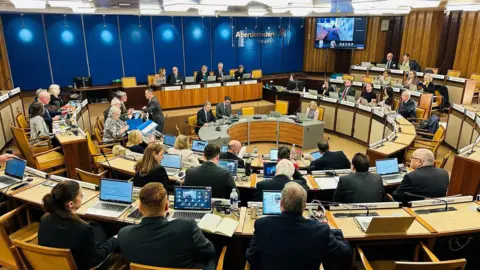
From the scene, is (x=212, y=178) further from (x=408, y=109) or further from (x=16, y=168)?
(x=408, y=109)

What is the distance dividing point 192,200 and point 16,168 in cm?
232

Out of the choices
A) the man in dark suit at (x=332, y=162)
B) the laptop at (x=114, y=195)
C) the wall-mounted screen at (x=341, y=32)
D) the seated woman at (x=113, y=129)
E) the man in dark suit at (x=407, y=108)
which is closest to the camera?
the laptop at (x=114, y=195)

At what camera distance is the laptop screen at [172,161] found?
199 inches

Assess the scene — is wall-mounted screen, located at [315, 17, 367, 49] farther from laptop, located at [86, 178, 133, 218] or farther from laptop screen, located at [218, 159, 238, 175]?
laptop, located at [86, 178, 133, 218]

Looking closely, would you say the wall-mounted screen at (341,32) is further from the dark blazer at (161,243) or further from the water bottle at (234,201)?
the dark blazer at (161,243)

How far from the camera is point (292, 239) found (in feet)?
7.95

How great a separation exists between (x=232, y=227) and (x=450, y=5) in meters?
7.99

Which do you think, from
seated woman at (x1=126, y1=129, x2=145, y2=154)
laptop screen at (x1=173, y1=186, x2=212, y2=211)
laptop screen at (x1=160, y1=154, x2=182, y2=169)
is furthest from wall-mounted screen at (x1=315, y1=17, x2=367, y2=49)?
laptop screen at (x1=173, y1=186, x2=212, y2=211)

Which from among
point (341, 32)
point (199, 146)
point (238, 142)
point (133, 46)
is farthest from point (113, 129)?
point (341, 32)

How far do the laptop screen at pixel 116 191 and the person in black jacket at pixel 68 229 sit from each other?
937 mm

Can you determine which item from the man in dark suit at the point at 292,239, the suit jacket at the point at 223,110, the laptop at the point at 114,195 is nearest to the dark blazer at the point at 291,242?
the man in dark suit at the point at 292,239

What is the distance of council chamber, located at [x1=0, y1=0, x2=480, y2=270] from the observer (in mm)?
2662

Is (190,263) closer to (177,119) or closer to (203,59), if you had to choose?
(177,119)

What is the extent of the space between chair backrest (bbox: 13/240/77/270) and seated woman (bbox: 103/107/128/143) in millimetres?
4117
